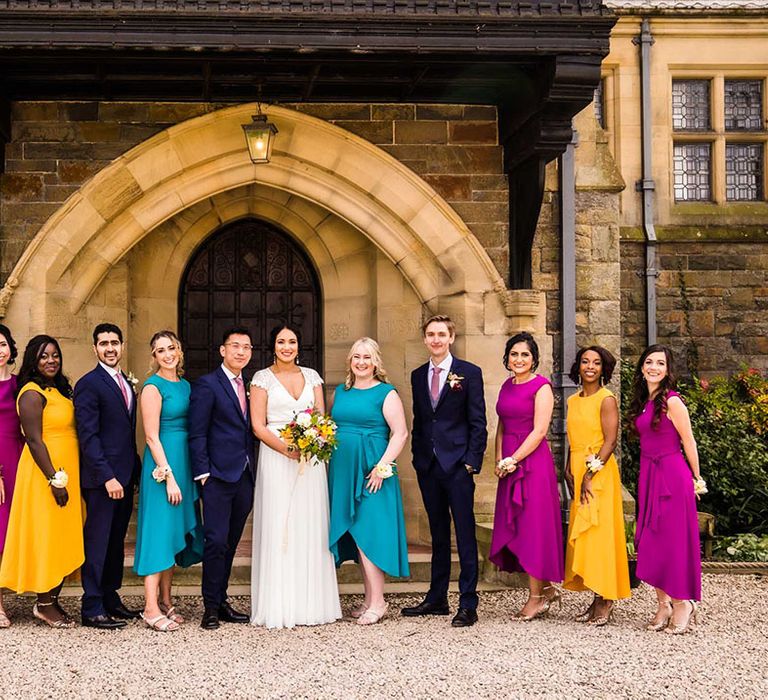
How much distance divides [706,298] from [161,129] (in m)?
6.69

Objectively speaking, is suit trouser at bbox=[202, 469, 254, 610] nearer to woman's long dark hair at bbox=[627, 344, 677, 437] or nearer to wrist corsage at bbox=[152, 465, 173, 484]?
wrist corsage at bbox=[152, 465, 173, 484]

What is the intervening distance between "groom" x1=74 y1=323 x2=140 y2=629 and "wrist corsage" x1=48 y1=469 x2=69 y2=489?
0.49ft

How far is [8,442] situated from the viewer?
240 inches

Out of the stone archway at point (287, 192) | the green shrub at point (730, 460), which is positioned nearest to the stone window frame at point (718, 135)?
the green shrub at point (730, 460)

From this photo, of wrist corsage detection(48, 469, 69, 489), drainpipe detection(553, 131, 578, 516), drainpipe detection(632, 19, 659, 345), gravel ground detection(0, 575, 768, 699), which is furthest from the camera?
drainpipe detection(632, 19, 659, 345)

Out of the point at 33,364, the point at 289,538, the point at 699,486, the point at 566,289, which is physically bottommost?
the point at 289,538

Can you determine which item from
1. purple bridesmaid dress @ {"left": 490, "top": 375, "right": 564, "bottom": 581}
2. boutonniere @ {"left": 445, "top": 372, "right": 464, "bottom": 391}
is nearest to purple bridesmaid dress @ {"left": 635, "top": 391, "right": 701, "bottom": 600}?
purple bridesmaid dress @ {"left": 490, "top": 375, "right": 564, "bottom": 581}

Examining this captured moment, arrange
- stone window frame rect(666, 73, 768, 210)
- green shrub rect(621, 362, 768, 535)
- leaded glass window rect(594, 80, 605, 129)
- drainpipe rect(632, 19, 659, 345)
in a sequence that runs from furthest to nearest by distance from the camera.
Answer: leaded glass window rect(594, 80, 605, 129) < stone window frame rect(666, 73, 768, 210) < drainpipe rect(632, 19, 659, 345) < green shrub rect(621, 362, 768, 535)

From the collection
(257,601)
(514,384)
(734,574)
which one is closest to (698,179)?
(734,574)

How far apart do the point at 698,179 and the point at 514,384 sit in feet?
21.8

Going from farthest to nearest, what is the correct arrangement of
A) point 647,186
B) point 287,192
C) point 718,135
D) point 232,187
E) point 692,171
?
point 692,171, point 718,135, point 647,186, point 287,192, point 232,187

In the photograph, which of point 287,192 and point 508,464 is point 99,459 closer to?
point 508,464

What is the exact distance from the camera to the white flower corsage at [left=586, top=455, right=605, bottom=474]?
19.6 feet

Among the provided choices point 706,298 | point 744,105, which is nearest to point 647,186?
point 706,298
